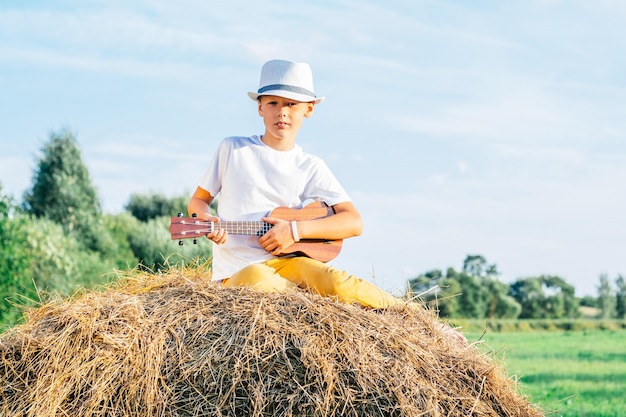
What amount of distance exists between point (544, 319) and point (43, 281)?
1245 centimetres

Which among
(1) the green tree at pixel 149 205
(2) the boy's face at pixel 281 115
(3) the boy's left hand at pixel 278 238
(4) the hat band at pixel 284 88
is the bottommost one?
(3) the boy's left hand at pixel 278 238

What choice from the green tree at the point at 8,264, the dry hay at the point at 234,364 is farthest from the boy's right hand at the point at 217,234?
the green tree at the point at 8,264

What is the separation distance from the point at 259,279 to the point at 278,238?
323mm

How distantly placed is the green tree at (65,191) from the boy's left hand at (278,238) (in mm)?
17915

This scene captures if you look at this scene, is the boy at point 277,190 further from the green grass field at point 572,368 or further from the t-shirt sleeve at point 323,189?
the green grass field at point 572,368

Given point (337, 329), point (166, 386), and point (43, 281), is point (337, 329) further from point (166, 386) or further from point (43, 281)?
point (43, 281)

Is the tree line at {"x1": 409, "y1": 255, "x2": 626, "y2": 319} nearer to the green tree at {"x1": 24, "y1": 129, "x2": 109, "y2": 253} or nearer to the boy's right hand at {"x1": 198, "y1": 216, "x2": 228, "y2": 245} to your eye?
the green tree at {"x1": 24, "y1": 129, "x2": 109, "y2": 253}

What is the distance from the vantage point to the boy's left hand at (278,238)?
4273 millimetres

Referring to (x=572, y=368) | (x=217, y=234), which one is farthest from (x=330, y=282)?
(x=572, y=368)

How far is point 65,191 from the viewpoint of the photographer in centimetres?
2198

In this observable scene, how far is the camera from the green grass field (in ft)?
29.5

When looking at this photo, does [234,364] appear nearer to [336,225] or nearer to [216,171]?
[336,225]

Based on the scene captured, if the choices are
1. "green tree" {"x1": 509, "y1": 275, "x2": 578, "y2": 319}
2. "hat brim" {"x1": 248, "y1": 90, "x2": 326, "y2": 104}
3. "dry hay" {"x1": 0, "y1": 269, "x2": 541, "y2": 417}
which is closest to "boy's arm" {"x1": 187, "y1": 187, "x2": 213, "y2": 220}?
"hat brim" {"x1": 248, "y1": 90, "x2": 326, "y2": 104}

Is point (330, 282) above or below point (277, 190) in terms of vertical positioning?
below
